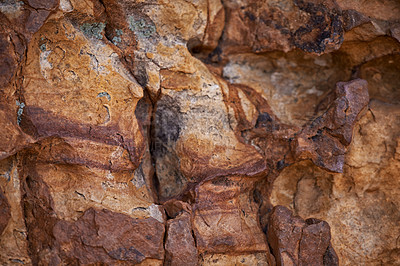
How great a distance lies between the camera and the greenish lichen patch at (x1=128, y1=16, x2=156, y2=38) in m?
2.42

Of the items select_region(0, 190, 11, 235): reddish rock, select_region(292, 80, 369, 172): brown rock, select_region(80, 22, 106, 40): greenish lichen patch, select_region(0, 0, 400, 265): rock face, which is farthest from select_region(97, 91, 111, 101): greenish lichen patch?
select_region(292, 80, 369, 172): brown rock

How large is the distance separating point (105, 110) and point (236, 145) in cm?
75

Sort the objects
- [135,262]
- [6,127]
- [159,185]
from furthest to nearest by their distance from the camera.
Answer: [159,185] < [135,262] < [6,127]

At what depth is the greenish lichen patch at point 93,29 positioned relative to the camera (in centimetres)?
232

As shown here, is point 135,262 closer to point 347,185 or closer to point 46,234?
point 46,234

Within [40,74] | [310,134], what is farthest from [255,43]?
[40,74]

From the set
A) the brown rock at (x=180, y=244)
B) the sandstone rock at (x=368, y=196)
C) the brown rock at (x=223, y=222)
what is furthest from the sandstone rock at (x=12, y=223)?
the sandstone rock at (x=368, y=196)

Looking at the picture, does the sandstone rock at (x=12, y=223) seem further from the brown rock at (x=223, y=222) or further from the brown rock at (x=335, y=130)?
the brown rock at (x=335, y=130)

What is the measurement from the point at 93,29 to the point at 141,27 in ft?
0.85

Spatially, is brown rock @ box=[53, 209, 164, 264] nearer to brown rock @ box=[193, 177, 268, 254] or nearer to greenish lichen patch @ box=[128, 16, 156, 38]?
brown rock @ box=[193, 177, 268, 254]

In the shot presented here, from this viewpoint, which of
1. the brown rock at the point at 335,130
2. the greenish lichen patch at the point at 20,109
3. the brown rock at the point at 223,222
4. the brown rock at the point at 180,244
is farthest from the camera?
the brown rock at the point at 335,130

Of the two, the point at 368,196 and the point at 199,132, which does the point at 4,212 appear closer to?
the point at 199,132

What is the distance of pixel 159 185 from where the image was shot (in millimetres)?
2629

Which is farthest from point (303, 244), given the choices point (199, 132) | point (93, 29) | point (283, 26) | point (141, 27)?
point (93, 29)
